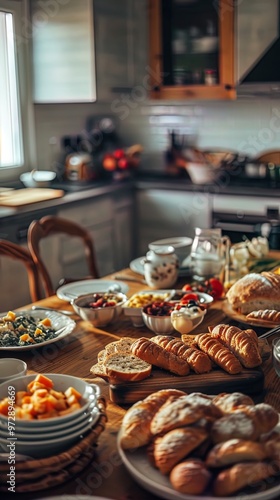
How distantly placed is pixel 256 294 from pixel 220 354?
47 centimetres

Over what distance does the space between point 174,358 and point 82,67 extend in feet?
10.1

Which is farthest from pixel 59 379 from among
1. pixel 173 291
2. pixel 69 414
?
pixel 173 291

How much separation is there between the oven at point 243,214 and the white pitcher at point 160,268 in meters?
1.64

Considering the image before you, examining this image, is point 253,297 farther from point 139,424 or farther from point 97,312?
point 139,424

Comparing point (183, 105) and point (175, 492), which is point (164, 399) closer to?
point (175, 492)

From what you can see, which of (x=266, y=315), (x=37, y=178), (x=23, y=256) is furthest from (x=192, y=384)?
(x=37, y=178)

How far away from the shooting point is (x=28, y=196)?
3750 millimetres

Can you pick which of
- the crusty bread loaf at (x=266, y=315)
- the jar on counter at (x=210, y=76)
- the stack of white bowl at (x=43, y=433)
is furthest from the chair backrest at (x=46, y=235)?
the jar on counter at (x=210, y=76)

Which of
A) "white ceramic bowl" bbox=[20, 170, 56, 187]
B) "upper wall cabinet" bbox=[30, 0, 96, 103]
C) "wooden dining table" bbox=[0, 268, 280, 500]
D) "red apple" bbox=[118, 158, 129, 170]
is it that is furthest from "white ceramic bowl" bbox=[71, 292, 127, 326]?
"red apple" bbox=[118, 158, 129, 170]

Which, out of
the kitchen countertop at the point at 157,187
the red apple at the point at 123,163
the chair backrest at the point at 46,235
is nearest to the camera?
the chair backrest at the point at 46,235

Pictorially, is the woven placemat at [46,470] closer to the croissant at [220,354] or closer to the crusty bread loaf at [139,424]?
the crusty bread loaf at [139,424]

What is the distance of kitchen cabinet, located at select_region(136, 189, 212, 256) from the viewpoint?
4109mm

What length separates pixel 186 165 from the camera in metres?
4.40

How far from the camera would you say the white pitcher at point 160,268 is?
2225 mm
